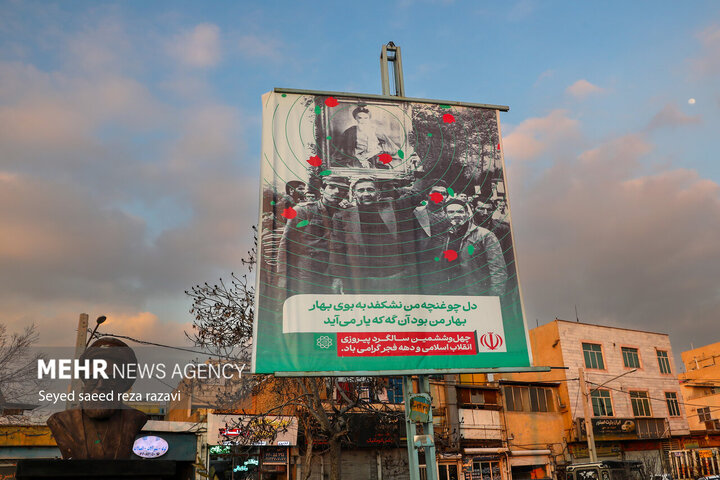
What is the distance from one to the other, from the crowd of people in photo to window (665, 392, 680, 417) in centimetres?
3412

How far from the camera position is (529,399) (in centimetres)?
3269

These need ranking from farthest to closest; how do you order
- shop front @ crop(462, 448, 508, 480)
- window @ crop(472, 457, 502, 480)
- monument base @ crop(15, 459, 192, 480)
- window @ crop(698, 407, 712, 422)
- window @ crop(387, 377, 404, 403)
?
1. window @ crop(698, 407, 712, 422)
2. window @ crop(472, 457, 502, 480)
3. shop front @ crop(462, 448, 508, 480)
4. window @ crop(387, 377, 404, 403)
5. monument base @ crop(15, 459, 192, 480)

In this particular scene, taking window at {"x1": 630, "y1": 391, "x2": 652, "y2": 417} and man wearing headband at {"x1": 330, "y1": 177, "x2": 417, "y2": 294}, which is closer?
man wearing headband at {"x1": 330, "y1": 177, "x2": 417, "y2": 294}

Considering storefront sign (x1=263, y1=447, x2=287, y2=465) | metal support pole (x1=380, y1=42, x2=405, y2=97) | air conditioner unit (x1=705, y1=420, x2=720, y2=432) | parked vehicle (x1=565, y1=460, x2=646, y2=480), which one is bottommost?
parked vehicle (x1=565, y1=460, x2=646, y2=480)

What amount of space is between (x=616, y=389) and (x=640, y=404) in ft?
8.03

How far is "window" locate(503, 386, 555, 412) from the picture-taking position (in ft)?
104

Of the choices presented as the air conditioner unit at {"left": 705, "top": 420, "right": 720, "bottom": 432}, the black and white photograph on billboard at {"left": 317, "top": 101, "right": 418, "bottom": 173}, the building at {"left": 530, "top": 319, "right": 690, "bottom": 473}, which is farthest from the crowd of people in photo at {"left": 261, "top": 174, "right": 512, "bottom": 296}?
the air conditioner unit at {"left": 705, "top": 420, "right": 720, "bottom": 432}

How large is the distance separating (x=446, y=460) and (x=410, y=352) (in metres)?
20.6

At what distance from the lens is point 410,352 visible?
388 inches

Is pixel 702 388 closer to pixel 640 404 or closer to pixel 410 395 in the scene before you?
pixel 640 404

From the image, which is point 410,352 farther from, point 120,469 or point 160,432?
point 160,432

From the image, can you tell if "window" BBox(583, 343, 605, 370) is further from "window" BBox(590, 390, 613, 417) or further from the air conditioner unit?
the air conditioner unit

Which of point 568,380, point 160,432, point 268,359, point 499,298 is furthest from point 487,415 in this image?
point 268,359

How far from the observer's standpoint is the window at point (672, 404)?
1505 inches
